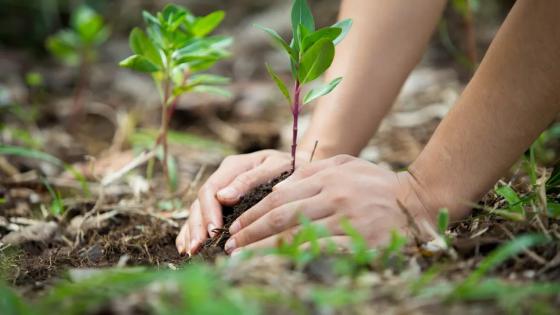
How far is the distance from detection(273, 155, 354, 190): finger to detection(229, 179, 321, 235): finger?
0.04 m

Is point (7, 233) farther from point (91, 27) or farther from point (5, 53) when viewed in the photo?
point (5, 53)

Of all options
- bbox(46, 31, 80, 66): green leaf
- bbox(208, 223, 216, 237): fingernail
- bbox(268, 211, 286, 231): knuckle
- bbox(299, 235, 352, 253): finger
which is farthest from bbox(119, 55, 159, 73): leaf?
bbox(46, 31, 80, 66): green leaf

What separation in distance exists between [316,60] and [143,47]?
1.72ft

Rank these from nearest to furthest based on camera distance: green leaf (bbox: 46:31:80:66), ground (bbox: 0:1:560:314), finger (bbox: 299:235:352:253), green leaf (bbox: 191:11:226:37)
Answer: ground (bbox: 0:1:560:314)
finger (bbox: 299:235:352:253)
green leaf (bbox: 191:11:226:37)
green leaf (bbox: 46:31:80:66)

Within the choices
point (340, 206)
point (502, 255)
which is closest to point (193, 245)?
point (340, 206)

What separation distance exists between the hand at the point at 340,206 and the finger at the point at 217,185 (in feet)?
0.45

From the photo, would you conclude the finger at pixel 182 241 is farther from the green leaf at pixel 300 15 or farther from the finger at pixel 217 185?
the green leaf at pixel 300 15

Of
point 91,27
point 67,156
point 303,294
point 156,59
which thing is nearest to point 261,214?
point 303,294

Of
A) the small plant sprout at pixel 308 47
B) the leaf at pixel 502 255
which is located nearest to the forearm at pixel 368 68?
the small plant sprout at pixel 308 47

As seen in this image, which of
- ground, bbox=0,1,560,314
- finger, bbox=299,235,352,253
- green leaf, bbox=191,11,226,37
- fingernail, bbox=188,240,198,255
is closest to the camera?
ground, bbox=0,1,560,314

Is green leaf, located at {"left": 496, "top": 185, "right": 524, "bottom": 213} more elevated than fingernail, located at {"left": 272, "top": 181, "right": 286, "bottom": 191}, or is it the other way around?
fingernail, located at {"left": 272, "top": 181, "right": 286, "bottom": 191}

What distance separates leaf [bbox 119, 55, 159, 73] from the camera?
159 cm

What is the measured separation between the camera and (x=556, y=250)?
116cm

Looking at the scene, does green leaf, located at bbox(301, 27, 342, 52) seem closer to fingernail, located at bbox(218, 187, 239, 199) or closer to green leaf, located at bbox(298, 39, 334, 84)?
green leaf, located at bbox(298, 39, 334, 84)
